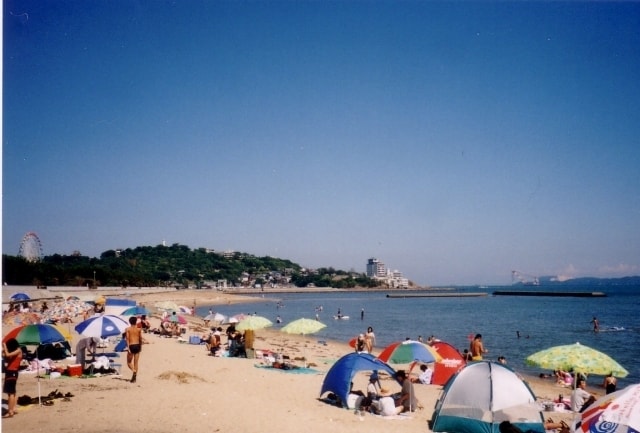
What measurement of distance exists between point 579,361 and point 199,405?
7908 millimetres

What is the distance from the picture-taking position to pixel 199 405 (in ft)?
33.8

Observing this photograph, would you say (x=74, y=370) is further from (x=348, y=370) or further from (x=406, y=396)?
(x=406, y=396)

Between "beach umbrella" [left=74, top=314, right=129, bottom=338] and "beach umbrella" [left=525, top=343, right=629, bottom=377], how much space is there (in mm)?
10326

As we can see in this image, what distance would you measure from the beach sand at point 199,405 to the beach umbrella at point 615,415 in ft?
16.6

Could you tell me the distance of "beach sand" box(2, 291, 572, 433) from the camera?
873 cm

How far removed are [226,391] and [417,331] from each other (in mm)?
30738

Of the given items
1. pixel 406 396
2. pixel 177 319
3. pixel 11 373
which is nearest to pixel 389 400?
pixel 406 396

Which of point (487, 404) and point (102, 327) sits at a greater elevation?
point (102, 327)

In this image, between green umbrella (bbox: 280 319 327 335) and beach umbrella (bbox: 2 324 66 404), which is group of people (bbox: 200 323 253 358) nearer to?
green umbrella (bbox: 280 319 327 335)

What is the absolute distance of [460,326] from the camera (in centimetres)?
4441

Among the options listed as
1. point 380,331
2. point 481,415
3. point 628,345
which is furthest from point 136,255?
point 481,415

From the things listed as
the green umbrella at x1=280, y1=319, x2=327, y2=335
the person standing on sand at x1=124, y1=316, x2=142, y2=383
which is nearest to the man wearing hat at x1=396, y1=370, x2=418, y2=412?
the green umbrella at x1=280, y1=319, x2=327, y2=335

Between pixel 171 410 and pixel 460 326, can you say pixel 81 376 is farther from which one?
pixel 460 326

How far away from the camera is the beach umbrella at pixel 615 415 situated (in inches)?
186
